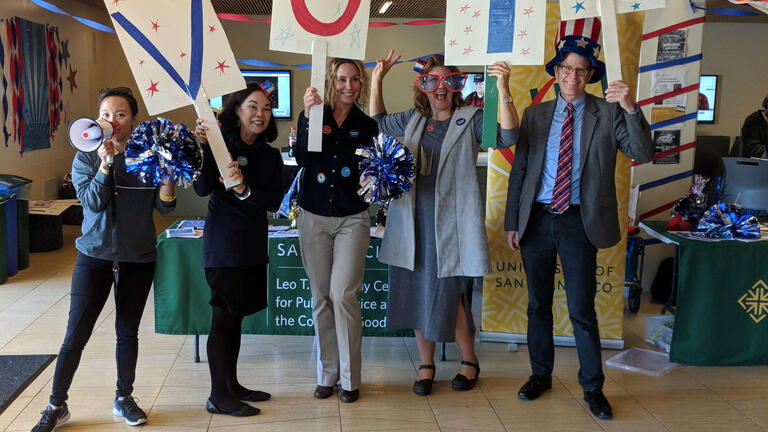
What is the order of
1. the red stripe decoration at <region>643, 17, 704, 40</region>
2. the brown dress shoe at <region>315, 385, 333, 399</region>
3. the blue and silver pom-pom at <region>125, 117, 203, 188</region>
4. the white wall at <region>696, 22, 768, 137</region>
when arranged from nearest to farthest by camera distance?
the blue and silver pom-pom at <region>125, 117, 203, 188</region> < the brown dress shoe at <region>315, 385, 333, 399</region> < the red stripe decoration at <region>643, 17, 704, 40</region> < the white wall at <region>696, 22, 768, 137</region>

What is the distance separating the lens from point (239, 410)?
308 cm

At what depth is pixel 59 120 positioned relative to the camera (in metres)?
8.66

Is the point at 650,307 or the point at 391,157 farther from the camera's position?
the point at 650,307

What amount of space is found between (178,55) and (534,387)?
2240 mm

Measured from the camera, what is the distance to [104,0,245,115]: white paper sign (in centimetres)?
262


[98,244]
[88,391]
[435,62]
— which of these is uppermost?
[435,62]

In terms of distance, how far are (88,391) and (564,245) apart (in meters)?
2.41

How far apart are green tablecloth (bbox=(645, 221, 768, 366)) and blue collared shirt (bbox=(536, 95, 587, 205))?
3.50ft

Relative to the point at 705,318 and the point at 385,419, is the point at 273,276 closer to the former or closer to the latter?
the point at 385,419

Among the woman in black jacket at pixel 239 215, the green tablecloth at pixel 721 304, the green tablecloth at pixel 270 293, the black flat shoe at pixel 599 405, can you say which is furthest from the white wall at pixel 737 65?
the woman in black jacket at pixel 239 215

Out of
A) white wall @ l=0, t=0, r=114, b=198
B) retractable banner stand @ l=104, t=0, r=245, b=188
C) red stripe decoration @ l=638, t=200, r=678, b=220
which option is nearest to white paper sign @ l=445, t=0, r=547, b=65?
retractable banner stand @ l=104, t=0, r=245, b=188

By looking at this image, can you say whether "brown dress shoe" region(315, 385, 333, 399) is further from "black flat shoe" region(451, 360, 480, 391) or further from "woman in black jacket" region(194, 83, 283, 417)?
"black flat shoe" region(451, 360, 480, 391)

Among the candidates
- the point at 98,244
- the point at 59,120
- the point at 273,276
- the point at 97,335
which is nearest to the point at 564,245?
the point at 273,276

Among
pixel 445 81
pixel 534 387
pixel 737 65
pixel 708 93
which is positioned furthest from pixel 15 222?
pixel 737 65
